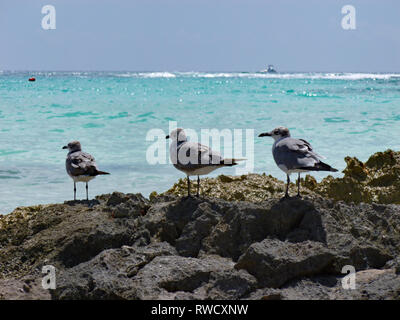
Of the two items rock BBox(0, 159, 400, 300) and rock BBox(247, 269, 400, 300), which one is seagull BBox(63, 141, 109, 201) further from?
rock BBox(247, 269, 400, 300)

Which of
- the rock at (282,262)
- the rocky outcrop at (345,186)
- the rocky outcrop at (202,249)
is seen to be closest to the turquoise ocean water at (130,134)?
the rocky outcrop at (345,186)

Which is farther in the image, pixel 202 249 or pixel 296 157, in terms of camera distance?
pixel 296 157

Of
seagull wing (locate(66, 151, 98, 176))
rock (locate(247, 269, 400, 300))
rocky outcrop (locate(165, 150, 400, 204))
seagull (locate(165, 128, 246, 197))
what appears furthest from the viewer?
rocky outcrop (locate(165, 150, 400, 204))

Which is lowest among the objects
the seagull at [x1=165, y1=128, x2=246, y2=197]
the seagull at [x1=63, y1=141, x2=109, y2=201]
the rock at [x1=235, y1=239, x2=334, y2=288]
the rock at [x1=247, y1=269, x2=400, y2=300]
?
the rock at [x1=247, y1=269, x2=400, y2=300]

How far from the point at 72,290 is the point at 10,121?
1772 centimetres

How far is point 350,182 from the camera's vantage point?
6277 mm

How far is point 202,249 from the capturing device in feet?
13.2

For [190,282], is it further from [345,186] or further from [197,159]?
[345,186]

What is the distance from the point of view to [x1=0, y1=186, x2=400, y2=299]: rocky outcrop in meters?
3.42

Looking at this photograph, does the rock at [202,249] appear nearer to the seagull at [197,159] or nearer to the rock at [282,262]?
the rock at [282,262]

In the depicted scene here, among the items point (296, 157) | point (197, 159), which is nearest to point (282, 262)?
point (296, 157)

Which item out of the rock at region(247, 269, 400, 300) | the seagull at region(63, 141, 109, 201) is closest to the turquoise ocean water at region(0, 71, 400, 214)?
the seagull at region(63, 141, 109, 201)

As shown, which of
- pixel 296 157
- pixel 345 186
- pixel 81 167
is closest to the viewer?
pixel 296 157
